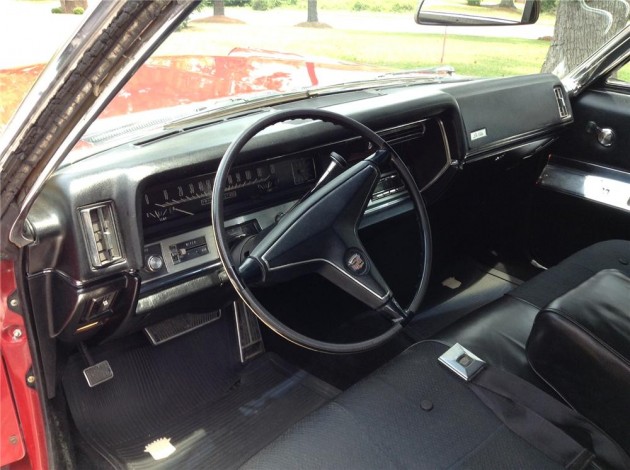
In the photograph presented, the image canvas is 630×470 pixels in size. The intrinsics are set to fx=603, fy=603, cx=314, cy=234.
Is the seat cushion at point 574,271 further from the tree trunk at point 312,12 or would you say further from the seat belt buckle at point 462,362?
the tree trunk at point 312,12

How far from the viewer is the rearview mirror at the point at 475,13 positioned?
2086 millimetres

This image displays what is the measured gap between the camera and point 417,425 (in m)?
1.49

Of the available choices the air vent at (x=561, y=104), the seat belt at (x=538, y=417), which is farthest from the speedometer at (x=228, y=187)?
the air vent at (x=561, y=104)

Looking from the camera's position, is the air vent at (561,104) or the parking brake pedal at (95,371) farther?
the air vent at (561,104)

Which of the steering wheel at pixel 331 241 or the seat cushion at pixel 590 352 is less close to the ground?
the steering wheel at pixel 331 241

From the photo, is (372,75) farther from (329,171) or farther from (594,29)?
(594,29)

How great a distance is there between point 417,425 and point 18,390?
3.21ft

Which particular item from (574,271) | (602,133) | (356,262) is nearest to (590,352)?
(356,262)

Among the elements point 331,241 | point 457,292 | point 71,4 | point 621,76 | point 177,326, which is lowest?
point 457,292


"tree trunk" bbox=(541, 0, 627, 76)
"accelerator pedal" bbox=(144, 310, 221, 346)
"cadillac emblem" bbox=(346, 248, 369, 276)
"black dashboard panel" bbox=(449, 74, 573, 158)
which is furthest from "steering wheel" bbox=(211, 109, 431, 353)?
"tree trunk" bbox=(541, 0, 627, 76)

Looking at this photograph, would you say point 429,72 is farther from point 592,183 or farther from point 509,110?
point 592,183

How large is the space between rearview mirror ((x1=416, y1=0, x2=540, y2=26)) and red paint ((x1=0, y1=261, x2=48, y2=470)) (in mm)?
1591

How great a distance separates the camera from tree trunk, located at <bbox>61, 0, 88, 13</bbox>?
3.12 ft

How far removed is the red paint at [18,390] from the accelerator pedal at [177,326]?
0.73m
